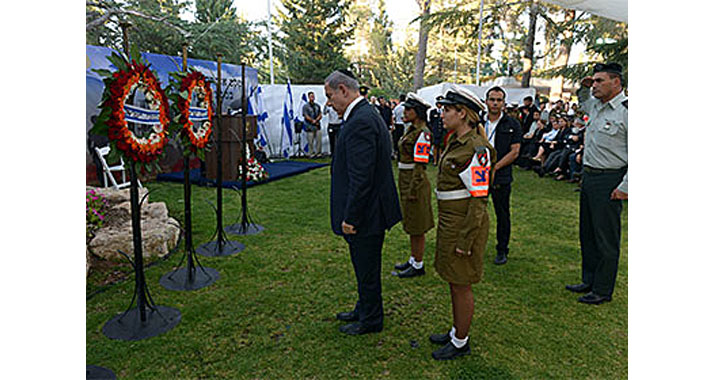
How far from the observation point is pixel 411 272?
162 inches

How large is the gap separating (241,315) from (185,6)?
59.0 ft

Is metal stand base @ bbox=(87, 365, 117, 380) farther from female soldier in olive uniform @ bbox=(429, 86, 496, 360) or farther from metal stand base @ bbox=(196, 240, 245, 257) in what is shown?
female soldier in olive uniform @ bbox=(429, 86, 496, 360)

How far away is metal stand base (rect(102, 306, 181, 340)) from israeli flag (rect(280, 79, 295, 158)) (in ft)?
30.8

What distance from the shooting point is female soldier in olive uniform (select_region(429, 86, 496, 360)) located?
2.49 metres

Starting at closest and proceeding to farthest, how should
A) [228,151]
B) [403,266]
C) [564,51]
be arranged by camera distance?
[403,266] → [228,151] → [564,51]

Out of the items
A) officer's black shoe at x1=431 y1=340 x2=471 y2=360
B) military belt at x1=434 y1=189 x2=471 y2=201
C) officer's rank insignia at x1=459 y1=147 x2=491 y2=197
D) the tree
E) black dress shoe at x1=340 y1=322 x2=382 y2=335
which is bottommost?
officer's black shoe at x1=431 y1=340 x2=471 y2=360

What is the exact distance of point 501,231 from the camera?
4.53m

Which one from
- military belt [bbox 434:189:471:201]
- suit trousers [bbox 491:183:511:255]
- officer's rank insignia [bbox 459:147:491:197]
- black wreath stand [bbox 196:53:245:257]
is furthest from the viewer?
black wreath stand [bbox 196:53:245:257]

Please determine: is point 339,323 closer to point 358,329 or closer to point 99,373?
point 358,329

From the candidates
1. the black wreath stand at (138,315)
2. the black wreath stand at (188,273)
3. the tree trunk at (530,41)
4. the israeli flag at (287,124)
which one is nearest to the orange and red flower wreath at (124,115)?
the black wreath stand at (138,315)

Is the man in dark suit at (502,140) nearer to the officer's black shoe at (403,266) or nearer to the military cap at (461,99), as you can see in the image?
the officer's black shoe at (403,266)

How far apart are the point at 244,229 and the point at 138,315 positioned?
232 centimetres

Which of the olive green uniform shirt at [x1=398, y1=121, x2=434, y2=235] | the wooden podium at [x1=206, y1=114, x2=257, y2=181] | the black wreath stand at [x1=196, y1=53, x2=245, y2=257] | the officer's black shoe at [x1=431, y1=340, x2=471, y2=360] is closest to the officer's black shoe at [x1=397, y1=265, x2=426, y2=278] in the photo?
the olive green uniform shirt at [x1=398, y1=121, x2=434, y2=235]

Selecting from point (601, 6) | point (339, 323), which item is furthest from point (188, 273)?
point (601, 6)
